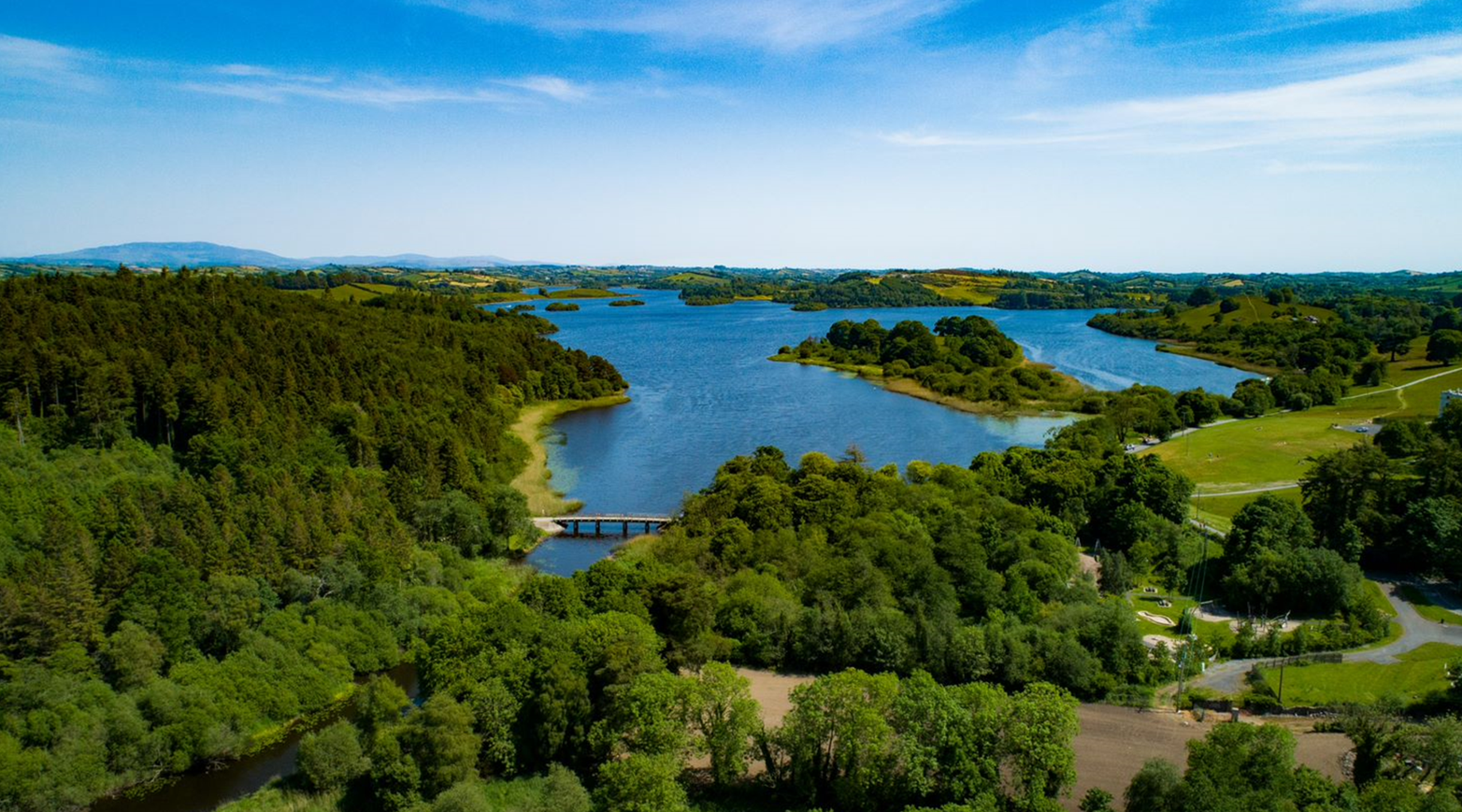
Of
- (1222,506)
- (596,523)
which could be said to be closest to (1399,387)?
(1222,506)

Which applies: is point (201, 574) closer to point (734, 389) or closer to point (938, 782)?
point (938, 782)

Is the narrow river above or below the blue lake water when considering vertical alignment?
below

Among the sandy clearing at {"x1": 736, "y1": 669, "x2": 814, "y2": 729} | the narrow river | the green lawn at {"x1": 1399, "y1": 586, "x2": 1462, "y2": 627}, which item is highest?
the green lawn at {"x1": 1399, "y1": 586, "x2": 1462, "y2": 627}

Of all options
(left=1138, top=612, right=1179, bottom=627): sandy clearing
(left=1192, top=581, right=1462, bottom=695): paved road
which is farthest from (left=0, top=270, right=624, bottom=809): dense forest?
(left=1192, top=581, right=1462, bottom=695): paved road

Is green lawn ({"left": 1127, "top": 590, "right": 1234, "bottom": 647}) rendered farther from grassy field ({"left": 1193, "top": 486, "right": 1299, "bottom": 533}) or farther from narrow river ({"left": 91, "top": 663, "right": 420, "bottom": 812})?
narrow river ({"left": 91, "top": 663, "right": 420, "bottom": 812})

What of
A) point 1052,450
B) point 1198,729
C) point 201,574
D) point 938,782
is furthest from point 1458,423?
point 201,574
